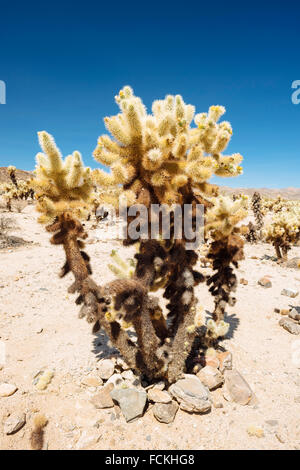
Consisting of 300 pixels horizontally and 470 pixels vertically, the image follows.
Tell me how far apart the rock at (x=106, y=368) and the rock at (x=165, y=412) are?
94 centimetres

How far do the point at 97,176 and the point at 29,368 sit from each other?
3.62 m

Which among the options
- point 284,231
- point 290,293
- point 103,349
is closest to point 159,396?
point 103,349

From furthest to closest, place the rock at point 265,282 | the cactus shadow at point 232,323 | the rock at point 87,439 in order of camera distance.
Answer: the rock at point 265,282, the cactus shadow at point 232,323, the rock at point 87,439

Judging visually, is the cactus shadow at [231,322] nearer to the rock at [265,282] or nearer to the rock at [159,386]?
the rock at [159,386]

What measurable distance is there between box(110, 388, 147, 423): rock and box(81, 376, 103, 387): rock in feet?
1.50

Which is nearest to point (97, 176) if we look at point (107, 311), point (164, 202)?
point (164, 202)

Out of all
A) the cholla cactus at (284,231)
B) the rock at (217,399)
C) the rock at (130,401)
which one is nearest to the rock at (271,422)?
the rock at (217,399)

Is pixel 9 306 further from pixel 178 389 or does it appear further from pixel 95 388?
pixel 178 389

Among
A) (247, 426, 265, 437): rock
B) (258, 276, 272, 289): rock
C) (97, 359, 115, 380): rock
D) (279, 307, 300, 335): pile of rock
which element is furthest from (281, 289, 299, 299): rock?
(97, 359, 115, 380): rock

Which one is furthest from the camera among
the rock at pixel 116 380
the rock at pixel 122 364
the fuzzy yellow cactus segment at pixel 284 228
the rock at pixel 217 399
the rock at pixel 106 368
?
the fuzzy yellow cactus segment at pixel 284 228

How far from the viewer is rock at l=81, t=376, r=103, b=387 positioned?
400 cm

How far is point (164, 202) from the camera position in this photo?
2824 mm

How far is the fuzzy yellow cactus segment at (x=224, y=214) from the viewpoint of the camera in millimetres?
3796
